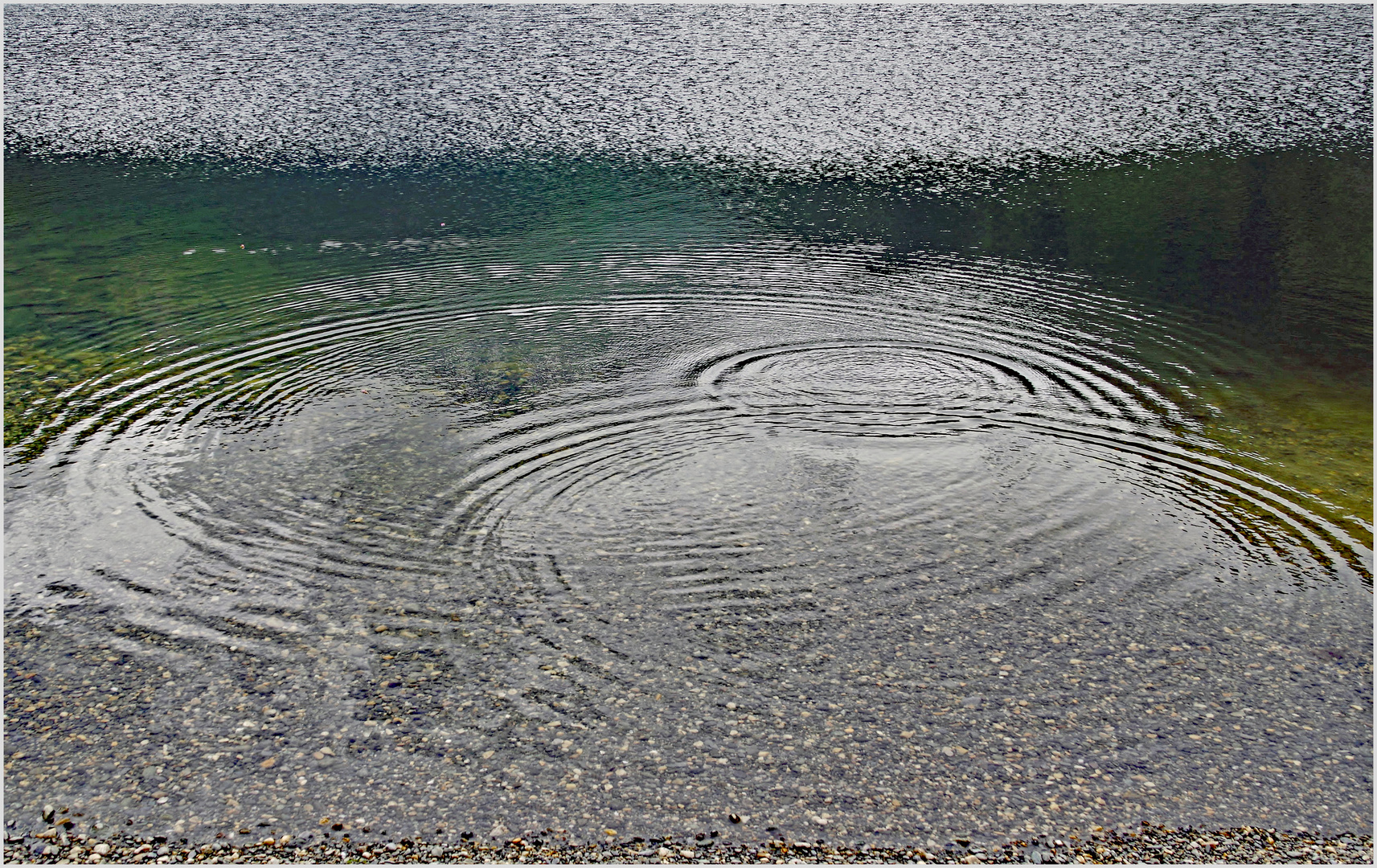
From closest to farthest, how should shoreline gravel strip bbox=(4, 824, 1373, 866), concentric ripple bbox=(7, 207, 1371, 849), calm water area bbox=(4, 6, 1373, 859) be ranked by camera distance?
shoreline gravel strip bbox=(4, 824, 1373, 866) → calm water area bbox=(4, 6, 1373, 859) → concentric ripple bbox=(7, 207, 1371, 849)

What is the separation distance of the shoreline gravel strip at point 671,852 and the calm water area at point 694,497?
0.38 feet

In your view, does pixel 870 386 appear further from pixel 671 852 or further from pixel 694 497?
pixel 671 852

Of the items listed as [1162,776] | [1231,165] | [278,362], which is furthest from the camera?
[1231,165]

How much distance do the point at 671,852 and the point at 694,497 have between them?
3.99 m

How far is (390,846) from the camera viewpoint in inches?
204

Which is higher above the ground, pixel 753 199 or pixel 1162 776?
pixel 753 199

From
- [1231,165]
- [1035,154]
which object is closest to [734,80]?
[1035,154]

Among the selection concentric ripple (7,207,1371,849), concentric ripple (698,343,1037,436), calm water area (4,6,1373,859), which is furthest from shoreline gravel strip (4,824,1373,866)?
concentric ripple (698,343,1037,436)

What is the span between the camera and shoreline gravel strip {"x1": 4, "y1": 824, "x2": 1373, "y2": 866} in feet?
16.8

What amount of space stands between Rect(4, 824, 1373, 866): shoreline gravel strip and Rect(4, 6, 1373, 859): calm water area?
4.6 inches

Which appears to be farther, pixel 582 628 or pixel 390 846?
pixel 582 628

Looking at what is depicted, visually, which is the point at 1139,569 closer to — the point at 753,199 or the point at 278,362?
the point at 278,362

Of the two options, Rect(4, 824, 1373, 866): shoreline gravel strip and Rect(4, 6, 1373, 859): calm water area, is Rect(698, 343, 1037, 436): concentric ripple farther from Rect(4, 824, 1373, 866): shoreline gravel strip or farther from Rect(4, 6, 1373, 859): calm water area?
Rect(4, 824, 1373, 866): shoreline gravel strip

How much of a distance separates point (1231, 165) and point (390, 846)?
22668mm
